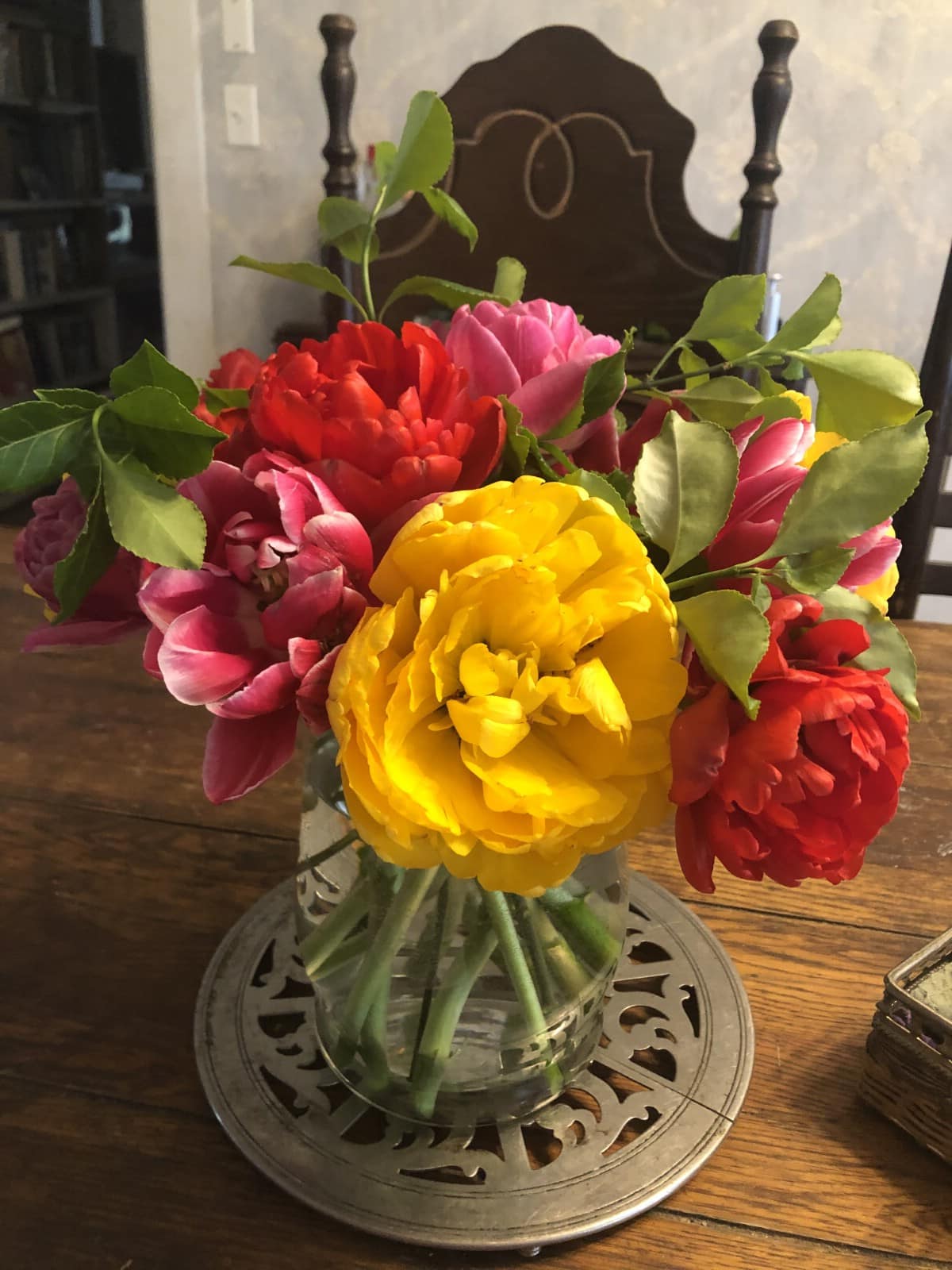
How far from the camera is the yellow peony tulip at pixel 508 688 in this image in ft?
0.95

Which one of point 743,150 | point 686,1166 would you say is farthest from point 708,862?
point 743,150

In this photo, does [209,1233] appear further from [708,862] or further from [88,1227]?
[708,862]

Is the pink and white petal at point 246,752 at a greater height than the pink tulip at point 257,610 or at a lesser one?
lesser

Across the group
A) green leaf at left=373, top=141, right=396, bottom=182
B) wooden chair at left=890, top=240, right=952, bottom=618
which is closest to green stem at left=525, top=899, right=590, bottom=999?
green leaf at left=373, top=141, right=396, bottom=182

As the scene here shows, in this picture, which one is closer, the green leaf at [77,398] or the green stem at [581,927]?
the green leaf at [77,398]

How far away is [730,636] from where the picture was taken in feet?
0.98

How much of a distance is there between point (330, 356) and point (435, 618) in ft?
0.36

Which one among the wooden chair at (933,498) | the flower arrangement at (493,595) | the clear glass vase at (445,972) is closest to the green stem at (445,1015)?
the clear glass vase at (445,972)

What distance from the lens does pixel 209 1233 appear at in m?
0.40

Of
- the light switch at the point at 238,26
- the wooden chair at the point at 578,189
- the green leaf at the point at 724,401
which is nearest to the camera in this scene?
the green leaf at the point at 724,401

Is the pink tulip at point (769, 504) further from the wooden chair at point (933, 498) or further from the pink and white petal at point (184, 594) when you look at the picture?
the wooden chair at point (933, 498)

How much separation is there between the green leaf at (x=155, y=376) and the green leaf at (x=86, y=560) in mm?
39

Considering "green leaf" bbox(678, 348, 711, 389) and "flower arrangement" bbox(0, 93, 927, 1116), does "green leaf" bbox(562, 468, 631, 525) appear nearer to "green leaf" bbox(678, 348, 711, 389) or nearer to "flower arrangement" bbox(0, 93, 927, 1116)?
"flower arrangement" bbox(0, 93, 927, 1116)

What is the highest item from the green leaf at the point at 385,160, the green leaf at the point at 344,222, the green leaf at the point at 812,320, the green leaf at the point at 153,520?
the green leaf at the point at 385,160
